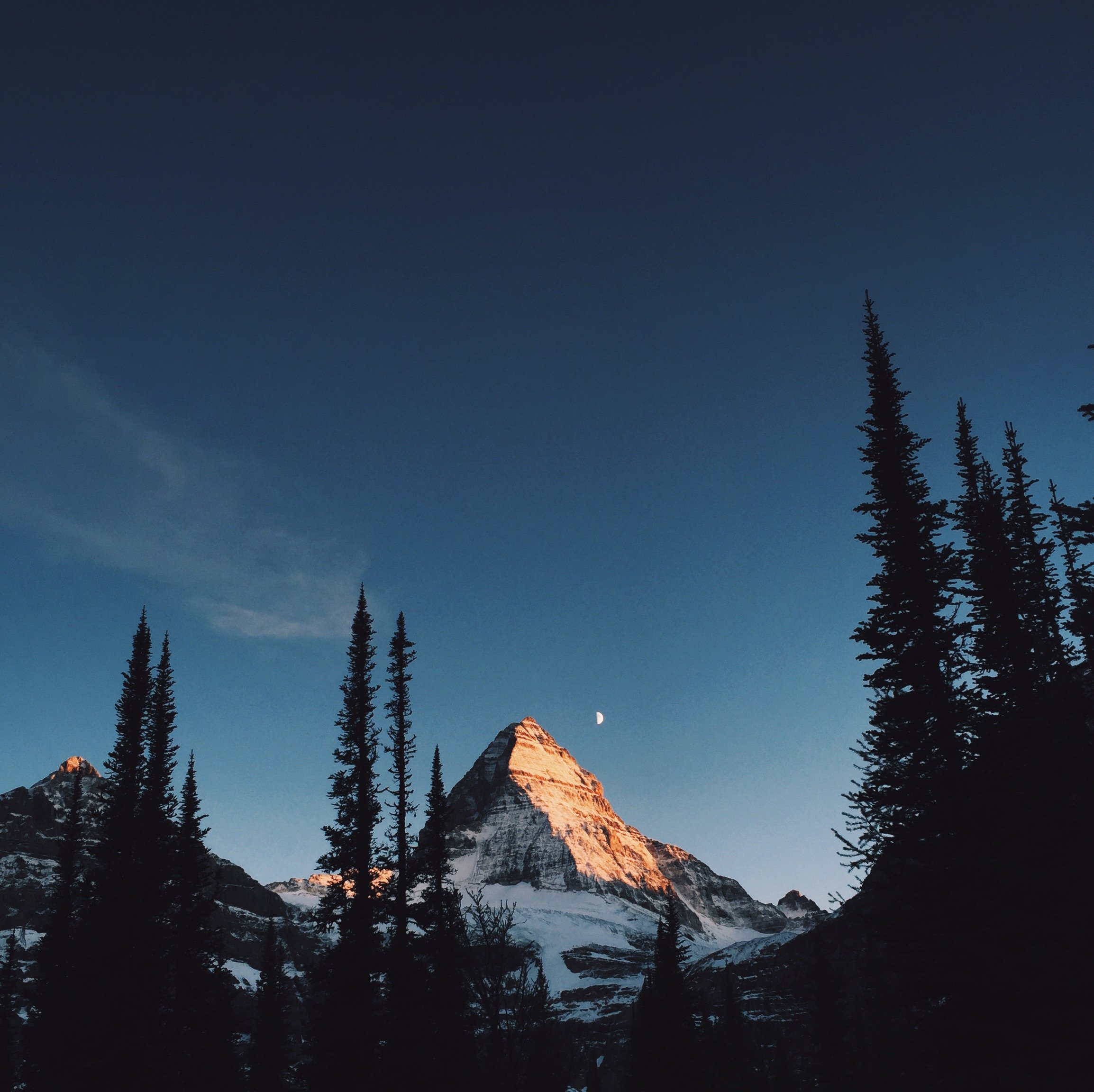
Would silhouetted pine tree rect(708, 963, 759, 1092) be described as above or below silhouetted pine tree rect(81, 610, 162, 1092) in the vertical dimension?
below

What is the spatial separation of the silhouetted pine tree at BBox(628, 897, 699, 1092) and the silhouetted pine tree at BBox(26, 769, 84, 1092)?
32.8m

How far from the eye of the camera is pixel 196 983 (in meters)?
44.4

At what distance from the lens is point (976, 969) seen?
22531mm

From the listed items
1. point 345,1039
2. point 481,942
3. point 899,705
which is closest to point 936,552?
point 899,705

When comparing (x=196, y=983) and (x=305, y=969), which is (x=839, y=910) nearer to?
(x=305, y=969)

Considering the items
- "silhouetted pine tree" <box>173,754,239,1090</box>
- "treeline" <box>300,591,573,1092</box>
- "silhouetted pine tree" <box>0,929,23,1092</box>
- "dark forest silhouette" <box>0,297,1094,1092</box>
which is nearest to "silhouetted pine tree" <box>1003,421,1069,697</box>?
"dark forest silhouette" <box>0,297,1094,1092</box>

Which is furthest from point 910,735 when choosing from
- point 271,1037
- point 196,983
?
point 271,1037

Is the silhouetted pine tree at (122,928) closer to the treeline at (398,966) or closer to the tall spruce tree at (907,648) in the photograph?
the treeline at (398,966)

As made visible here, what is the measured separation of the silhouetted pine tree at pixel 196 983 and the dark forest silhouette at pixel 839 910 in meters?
0.21

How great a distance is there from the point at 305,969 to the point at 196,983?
23.2 ft

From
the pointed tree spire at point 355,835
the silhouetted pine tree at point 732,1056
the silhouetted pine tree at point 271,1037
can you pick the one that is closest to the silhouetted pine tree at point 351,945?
the pointed tree spire at point 355,835

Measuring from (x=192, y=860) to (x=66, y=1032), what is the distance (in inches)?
572

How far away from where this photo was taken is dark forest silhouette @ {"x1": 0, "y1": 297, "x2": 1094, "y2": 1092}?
22.6 m

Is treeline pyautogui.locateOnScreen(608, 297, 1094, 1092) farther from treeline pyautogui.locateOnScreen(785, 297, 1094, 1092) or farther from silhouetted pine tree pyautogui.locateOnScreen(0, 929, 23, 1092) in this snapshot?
silhouetted pine tree pyautogui.locateOnScreen(0, 929, 23, 1092)
